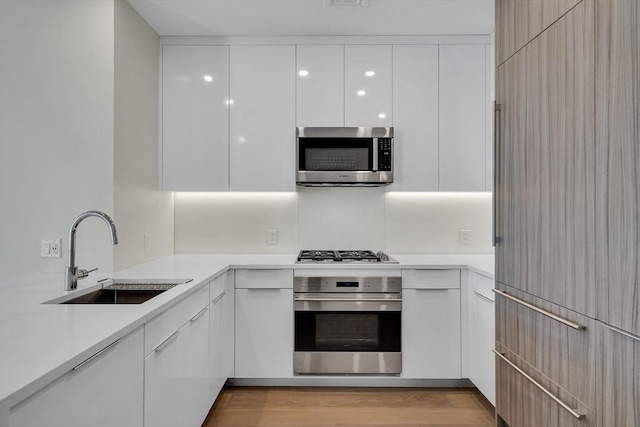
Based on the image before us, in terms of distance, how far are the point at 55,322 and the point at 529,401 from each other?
5.85ft

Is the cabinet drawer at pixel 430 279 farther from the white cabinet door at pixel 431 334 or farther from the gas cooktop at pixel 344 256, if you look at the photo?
the gas cooktop at pixel 344 256

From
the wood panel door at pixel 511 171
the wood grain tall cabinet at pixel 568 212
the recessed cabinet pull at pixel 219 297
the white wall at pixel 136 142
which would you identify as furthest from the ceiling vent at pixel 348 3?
the recessed cabinet pull at pixel 219 297

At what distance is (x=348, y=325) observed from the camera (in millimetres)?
2637

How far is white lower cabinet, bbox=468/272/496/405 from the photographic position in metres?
2.28

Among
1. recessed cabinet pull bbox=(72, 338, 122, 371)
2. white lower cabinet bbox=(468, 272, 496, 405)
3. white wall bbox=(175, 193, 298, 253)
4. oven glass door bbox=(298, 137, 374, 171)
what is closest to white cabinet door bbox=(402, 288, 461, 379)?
white lower cabinet bbox=(468, 272, 496, 405)

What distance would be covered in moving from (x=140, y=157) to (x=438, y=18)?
2.20m

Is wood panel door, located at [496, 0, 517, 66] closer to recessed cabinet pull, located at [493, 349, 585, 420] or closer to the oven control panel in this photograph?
recessed cabinet pull, located at [493, 349, 585, 420]

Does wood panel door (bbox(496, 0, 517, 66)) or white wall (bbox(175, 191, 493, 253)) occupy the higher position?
wood panel door (bbox(496, 0, 517, 66))

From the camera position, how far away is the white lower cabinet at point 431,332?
2.63m

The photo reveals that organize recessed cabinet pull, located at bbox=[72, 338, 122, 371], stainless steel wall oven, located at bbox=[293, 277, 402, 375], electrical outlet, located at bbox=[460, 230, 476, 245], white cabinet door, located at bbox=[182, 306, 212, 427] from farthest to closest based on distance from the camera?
1. electrical outlet, located at bbox=[460, 230, 476, 245]
2. stainless steel wall oven, located at bbox=[293, 277, 402, 375]
3. white cabinet door, located at bbox=[182, 306, 212, 427]
4. recessed cabinet pull, located at bbox=[72, 338, 122, 371]

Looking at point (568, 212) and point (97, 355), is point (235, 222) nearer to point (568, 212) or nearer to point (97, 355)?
point (97, 355)

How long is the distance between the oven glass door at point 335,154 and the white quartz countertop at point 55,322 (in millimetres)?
970

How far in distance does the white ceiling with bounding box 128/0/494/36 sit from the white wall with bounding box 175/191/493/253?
3.96ft

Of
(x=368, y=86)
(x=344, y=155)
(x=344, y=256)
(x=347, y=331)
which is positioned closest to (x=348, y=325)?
(x=347, y=331)
